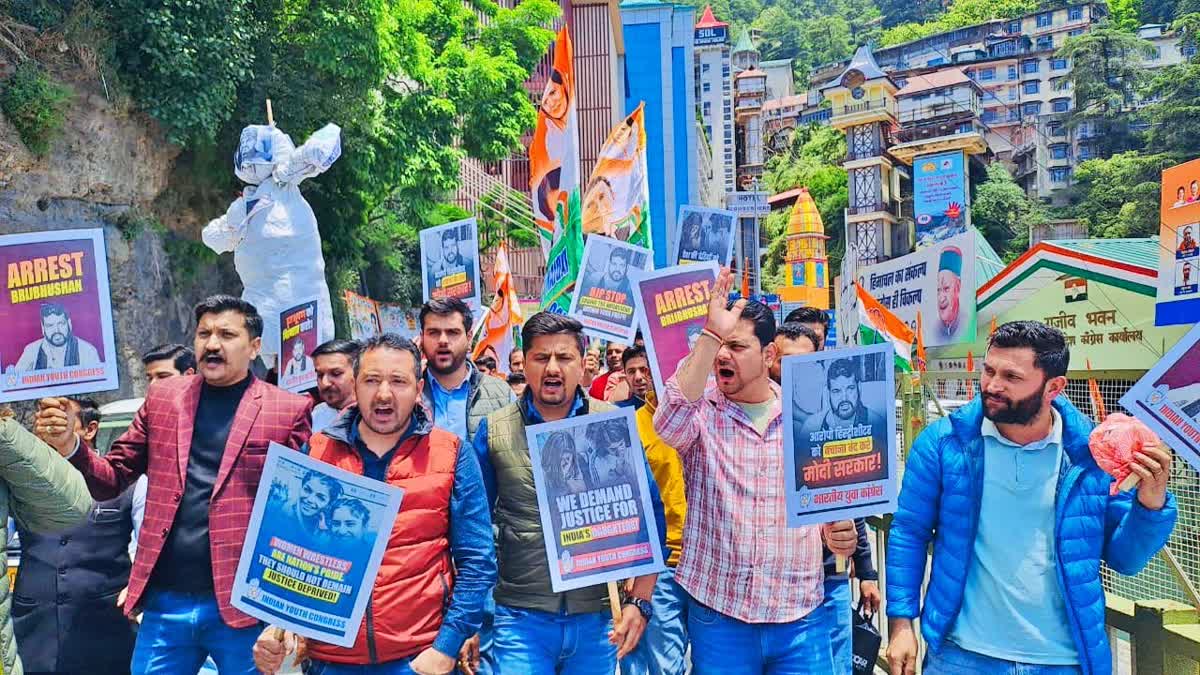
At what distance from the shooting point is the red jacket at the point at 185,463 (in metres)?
3.29

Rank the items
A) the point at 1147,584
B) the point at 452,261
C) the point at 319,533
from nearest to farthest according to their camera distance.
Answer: the point at 319,533, the point at 1147,584, the point at 452,261

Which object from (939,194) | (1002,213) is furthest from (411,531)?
(939,194)

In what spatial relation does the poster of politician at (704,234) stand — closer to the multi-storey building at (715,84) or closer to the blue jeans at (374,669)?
the blue jeans at (374,669)

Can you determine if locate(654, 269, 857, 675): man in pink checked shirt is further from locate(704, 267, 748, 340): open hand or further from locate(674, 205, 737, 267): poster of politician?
Result: locate(674, 205, 737, 267): poster of politician

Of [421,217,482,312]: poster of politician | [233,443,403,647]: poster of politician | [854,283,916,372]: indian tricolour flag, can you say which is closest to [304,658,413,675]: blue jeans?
[233,443,403,647]: poster of politician

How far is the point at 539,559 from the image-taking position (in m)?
3.41

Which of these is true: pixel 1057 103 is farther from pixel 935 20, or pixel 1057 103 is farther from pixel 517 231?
pixel 517 231

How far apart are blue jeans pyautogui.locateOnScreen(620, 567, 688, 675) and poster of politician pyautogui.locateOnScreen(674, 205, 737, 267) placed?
18.4 ft

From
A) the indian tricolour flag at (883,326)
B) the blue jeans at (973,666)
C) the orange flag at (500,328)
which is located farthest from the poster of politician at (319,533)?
the indian tricolour flag at (883,326)

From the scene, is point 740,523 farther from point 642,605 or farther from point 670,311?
point 670,311

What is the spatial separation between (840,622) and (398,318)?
21383 millimetres

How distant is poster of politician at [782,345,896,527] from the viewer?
3.22m

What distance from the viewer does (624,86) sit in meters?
50.0

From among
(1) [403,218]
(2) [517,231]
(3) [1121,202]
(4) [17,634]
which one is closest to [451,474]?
(4) [17,634]
